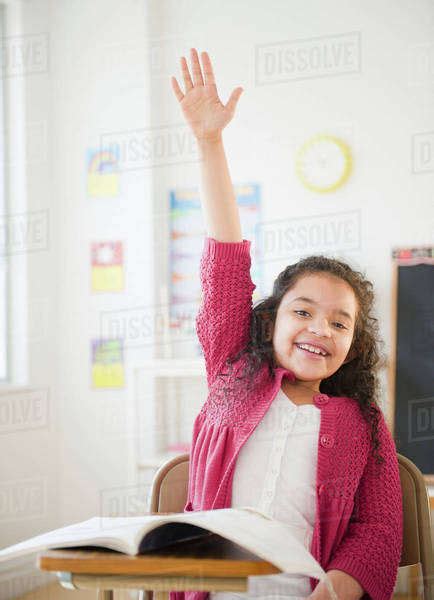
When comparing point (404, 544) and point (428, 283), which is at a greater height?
point (428, 283)

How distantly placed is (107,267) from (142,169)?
1.33 feet

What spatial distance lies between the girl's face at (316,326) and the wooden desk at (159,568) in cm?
50

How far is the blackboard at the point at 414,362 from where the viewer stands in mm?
2281

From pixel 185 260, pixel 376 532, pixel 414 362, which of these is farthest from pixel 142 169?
pixel 376 532

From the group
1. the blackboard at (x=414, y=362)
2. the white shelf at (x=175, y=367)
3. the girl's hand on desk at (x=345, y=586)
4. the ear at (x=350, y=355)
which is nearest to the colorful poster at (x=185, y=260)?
the white shelf at (x=175, y=367)

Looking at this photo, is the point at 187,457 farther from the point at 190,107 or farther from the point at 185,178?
the point at 185,178

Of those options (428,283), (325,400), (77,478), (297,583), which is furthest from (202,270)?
(77,478)

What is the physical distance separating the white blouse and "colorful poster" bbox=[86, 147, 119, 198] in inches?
69.6

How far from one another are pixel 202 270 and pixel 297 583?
54 centimetres

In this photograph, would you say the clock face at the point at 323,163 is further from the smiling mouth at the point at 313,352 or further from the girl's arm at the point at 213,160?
the smiling mouth at the point at 313,352

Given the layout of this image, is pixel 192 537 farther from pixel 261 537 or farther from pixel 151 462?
pixel 151 462

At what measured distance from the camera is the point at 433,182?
2.45 meters

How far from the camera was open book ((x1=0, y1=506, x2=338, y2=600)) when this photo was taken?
2.33 ft

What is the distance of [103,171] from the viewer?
2.78 metres
